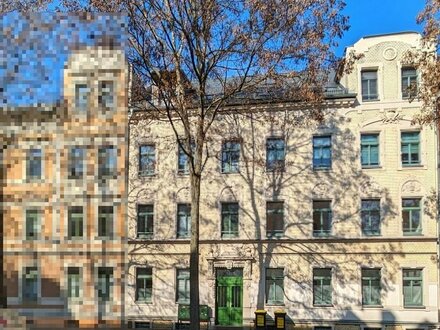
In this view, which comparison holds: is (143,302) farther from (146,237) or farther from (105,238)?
(105,238)

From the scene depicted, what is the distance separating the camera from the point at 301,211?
91.0 ft

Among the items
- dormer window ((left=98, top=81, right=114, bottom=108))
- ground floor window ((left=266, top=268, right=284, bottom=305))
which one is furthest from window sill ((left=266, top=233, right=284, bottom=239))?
dormer window ((left=98, top=81, right=114, bottom=108))

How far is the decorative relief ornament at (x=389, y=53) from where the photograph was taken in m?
27.6

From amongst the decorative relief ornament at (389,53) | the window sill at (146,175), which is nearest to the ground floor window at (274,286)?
the window sill at (146,175)

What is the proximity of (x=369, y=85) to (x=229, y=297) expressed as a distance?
1254 centimetres

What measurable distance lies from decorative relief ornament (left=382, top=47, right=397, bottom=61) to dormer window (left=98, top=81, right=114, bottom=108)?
2401 centimetres

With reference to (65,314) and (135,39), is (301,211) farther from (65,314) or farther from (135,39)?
(65,314)

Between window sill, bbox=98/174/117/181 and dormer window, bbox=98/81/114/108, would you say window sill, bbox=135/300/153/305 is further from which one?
dormer window, bbox=98/81/114/108

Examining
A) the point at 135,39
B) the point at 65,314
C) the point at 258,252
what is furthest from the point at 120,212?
the point at 258,252

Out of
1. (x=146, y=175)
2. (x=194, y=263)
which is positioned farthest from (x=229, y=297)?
(x=194, y=263)

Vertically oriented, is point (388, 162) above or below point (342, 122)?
below

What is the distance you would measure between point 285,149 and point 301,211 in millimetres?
3216

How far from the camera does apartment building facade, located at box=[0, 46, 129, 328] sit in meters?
5.62

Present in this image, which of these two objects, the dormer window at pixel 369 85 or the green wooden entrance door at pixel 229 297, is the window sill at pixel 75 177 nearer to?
the green wooden entrance door at pixel 229 297
